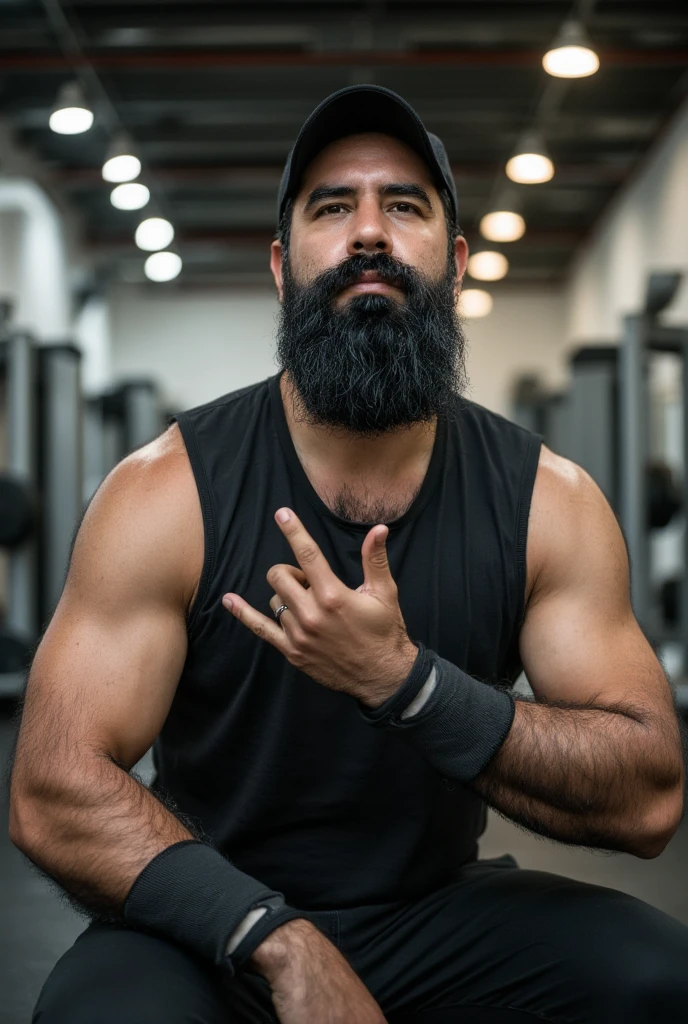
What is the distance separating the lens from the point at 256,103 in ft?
21.2

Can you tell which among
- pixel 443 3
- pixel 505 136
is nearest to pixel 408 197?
pixel 443 3

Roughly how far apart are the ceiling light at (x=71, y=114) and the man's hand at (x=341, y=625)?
431 cm

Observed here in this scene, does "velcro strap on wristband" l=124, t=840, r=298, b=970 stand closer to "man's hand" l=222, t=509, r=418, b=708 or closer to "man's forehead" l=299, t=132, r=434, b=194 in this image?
"man's hand" l=222, t=509, r=418, b=708

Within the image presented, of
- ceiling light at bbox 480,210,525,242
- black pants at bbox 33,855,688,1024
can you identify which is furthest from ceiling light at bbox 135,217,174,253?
black pants at bbox 33,855,688,1024

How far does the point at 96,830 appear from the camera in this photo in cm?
127

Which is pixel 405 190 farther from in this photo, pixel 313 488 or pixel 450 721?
pixel 450 721

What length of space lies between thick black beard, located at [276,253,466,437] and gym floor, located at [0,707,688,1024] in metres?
0.61

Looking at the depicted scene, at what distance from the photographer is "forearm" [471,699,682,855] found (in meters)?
1.31

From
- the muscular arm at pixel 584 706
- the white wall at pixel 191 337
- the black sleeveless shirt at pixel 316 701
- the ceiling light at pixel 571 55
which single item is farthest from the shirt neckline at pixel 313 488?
the white wall at pixel 191 337

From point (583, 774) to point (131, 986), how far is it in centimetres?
51

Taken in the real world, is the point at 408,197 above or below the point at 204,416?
above

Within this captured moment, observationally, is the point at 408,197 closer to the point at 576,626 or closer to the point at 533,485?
the point at 533,485

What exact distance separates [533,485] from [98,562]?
54 cm

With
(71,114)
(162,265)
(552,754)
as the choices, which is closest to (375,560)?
(552,754)
